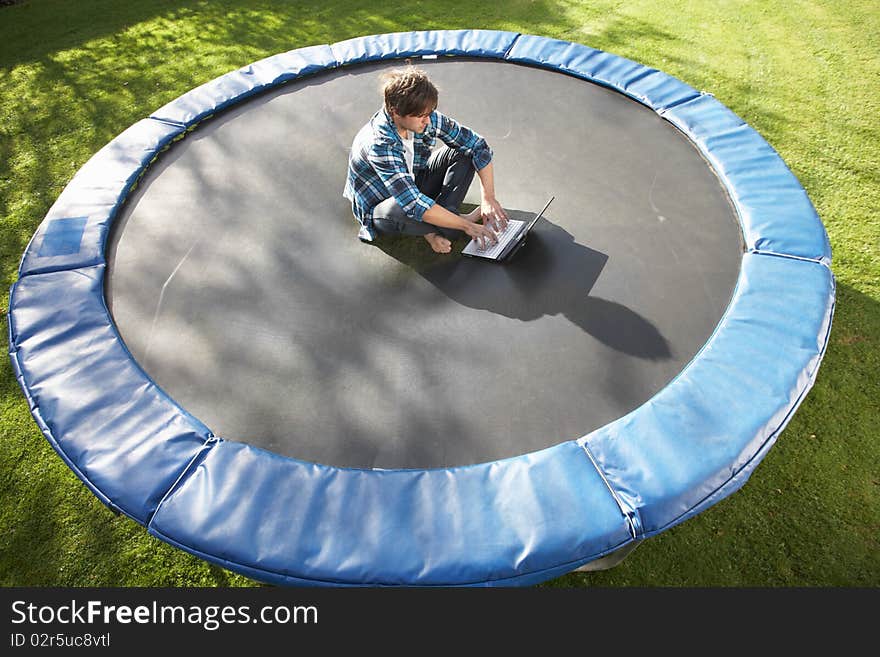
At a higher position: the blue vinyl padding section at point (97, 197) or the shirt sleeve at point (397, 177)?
the shirt sleeve at point (397, 177)

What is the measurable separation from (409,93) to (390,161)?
0.23 m

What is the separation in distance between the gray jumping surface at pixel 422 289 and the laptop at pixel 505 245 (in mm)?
34

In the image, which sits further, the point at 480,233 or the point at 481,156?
the point at 481,156

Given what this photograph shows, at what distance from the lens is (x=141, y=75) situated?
3916 millimetres

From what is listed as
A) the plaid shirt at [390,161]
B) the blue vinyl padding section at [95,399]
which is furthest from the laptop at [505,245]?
the blue vinyl padding section at [95,399]

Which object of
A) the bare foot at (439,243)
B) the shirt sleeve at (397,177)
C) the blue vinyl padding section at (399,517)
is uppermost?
the shirt sleeve at (397,177)

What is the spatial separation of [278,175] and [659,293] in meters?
1.54

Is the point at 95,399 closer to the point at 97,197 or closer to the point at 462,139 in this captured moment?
the point at 97,197

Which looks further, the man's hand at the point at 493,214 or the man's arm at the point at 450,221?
the man's hand at the point at 493,214

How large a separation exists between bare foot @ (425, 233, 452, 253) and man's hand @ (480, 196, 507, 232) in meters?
0.15

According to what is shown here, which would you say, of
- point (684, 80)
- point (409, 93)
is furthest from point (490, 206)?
point (684, 80)

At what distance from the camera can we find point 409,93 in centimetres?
174

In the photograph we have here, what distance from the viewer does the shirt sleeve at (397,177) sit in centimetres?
189

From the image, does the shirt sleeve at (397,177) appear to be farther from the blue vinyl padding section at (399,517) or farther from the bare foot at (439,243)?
the blue vinyl padding section at (399,517)
